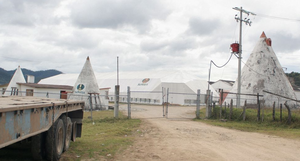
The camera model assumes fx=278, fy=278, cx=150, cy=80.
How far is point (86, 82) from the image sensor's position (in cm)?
2642

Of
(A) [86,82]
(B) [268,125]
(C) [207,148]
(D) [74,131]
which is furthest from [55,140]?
(A) [86,82]

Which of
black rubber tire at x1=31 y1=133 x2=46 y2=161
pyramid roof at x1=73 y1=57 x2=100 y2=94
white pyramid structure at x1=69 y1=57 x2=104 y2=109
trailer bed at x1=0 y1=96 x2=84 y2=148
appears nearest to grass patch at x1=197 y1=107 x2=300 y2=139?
black rubber tire at x1=31 y1=133 x2=46 y2=161

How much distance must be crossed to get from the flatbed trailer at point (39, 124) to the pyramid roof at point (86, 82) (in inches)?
707

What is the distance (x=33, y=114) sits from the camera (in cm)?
450

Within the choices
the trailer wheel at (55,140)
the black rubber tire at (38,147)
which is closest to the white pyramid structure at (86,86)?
the trailer wheel at (55,140)

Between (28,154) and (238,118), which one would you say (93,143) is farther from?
(238,118)

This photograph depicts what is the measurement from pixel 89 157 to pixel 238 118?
11.5m

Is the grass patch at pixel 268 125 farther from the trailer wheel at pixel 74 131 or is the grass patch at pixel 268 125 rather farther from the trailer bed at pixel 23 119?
the trailer bed at pixel 23 119

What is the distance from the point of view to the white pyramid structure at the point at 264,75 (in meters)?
22.9

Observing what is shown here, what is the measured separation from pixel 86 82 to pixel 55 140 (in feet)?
68.9

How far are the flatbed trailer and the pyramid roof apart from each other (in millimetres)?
17970

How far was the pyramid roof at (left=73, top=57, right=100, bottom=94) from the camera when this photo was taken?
2616cm

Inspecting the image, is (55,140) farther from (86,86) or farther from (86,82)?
(86,82)

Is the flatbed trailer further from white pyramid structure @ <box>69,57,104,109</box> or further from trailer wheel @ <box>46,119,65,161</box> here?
white pyramid structure @ <box>69,57,104,109</box>
